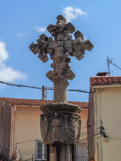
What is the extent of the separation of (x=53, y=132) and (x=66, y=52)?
5.84ft

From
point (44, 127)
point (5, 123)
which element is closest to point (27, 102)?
point (5, 123)

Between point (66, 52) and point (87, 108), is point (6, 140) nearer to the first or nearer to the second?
point (87, 108)

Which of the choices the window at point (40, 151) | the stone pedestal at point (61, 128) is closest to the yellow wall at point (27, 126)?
the window at point (40, 151)

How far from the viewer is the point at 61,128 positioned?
675 centimetres

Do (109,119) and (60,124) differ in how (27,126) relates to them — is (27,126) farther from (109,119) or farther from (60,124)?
(60,124)

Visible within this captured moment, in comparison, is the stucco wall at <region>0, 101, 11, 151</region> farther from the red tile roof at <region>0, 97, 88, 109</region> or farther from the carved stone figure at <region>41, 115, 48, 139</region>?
the carved stone figure at <region>41, 115, 48, 139</region>

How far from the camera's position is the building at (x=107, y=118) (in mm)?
16219

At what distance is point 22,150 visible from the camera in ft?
66.4

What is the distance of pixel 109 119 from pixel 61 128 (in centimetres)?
993

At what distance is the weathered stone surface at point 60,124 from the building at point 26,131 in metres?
13.1

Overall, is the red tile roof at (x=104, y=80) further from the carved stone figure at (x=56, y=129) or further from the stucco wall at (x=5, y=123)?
the carved stone figure at (x=56, y=129)

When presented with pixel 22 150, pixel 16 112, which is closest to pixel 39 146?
pixel 22 150

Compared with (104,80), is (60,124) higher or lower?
lower

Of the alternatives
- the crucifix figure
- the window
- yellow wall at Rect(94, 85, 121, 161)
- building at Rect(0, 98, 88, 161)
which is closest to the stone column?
the crucifix figure
